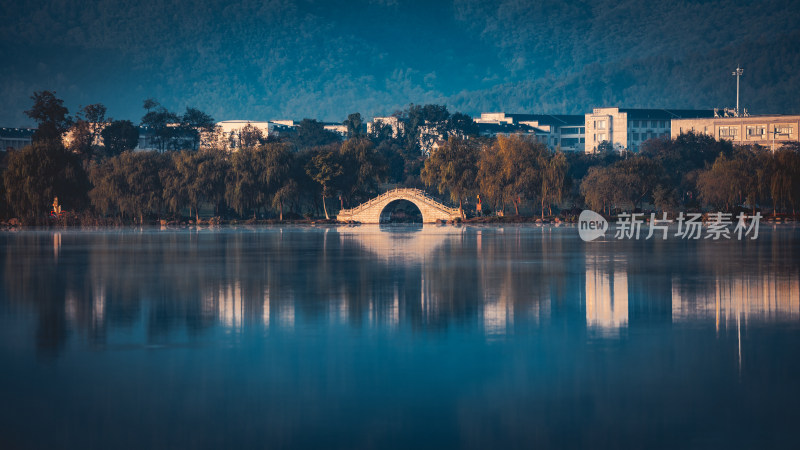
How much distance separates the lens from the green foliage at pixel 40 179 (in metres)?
79.9

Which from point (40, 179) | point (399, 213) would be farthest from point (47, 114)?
point (399, 213)

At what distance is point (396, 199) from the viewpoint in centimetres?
9838

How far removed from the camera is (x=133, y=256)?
46656 mm

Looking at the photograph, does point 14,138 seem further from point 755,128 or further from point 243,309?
point 243,309

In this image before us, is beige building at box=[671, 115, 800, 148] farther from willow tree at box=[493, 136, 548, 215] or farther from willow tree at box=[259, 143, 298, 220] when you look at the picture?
willow tree at box=[259, 143, 298, 220]

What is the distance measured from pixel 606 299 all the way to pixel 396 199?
7202cm

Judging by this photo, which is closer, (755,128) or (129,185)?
(129,185)

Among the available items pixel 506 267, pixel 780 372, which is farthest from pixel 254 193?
pixel 780 372

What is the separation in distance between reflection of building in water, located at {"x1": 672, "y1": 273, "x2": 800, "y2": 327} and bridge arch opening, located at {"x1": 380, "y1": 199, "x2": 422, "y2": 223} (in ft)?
240

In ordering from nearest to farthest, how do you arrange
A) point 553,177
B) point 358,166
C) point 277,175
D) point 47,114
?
point 553,177, point 277,175, point 358,166, point 47,114

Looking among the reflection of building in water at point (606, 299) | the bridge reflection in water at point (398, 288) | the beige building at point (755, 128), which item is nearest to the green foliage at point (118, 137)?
the bridge reflection in water at point (398, 288)

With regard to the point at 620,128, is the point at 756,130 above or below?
below

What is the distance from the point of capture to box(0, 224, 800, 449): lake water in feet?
44.9

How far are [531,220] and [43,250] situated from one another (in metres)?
51.6
